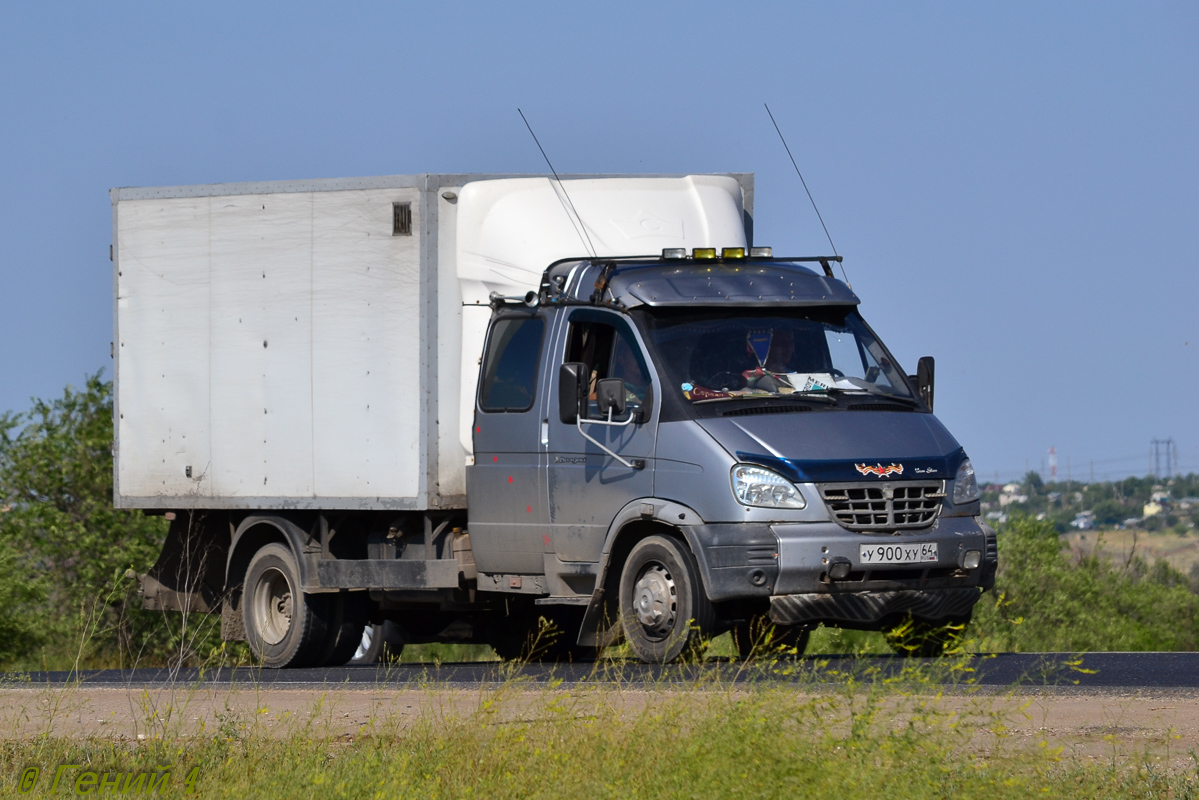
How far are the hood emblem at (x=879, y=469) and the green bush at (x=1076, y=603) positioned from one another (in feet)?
42.9

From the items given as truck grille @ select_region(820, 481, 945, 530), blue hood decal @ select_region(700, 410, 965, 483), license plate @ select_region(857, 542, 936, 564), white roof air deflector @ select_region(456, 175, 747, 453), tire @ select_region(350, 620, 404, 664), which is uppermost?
white roof air deflector @ select_region(456, 175, 747, 453)

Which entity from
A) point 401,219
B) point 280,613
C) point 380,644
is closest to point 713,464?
point 401,219

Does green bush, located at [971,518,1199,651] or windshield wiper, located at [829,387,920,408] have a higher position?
windshield wiper, located at [829,387,920,408]

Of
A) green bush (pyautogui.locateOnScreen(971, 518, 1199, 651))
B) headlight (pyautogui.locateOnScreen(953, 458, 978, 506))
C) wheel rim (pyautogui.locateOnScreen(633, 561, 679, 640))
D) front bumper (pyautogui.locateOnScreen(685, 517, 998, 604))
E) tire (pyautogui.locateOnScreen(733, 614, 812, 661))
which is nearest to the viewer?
front bumper (pyautogui.locateOnScreen(685, 517, 998, 604))

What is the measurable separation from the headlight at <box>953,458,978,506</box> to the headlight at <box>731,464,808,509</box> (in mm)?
1171

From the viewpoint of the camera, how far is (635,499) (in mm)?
11422

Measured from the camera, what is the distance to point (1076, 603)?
2856cm

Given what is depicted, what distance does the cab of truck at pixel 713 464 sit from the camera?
10727 mm

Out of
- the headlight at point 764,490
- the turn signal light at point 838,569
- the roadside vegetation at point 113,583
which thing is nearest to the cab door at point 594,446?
the headlight at point 764,490

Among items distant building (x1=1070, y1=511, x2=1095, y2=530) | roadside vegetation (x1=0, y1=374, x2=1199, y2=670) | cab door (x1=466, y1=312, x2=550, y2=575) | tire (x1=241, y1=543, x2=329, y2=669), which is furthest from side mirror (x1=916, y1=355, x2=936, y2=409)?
distant building (x1=1070, y1=511, x2=1095, y2=530)

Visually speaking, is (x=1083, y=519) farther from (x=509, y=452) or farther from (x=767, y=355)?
(x=767, y=355)

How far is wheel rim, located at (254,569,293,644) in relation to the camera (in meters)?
14.6

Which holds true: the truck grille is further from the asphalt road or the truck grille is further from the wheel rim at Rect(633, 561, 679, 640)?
the wheel rim at Rect(633, 561, 679, 640)

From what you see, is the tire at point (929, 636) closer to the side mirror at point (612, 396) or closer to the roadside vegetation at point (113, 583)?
the side mirror at point (612, 396)
